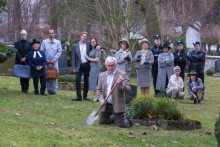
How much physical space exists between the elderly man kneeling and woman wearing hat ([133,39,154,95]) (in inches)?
36.5

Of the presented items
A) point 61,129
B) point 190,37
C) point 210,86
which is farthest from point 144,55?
point 190,37

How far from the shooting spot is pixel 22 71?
16.4m

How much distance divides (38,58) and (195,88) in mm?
4884

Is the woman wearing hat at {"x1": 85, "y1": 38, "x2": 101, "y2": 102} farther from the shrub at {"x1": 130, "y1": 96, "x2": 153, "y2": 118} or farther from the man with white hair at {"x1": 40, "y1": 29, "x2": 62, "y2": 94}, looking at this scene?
the shrub at {"x1": 130, "y1": 96, "x2": 153, "y2": 118}

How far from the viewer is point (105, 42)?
24.4 m

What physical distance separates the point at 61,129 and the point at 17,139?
1297 mm

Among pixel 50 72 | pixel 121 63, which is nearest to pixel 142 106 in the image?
pixel 121 63

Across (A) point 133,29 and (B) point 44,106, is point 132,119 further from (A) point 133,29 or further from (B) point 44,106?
(A) point 133,29

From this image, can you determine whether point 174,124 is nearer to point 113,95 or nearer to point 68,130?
point 113,95

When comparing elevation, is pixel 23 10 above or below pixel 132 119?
above

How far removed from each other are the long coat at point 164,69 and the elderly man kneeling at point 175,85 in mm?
283

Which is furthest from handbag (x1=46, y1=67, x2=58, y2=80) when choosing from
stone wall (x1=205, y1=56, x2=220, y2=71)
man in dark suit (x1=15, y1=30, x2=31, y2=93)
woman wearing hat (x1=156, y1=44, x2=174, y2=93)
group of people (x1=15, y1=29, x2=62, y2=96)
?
stone wall (x1=205, y1=56, x2=220, y2=71)

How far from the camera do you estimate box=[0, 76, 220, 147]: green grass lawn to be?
9.64 m

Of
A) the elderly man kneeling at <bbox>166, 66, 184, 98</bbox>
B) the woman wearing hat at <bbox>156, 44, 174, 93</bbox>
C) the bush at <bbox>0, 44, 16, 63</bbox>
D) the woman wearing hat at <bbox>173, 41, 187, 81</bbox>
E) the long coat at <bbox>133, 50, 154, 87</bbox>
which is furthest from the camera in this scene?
the woman wearing hat at <bbox>173, 41, 187, 81</bbox>
